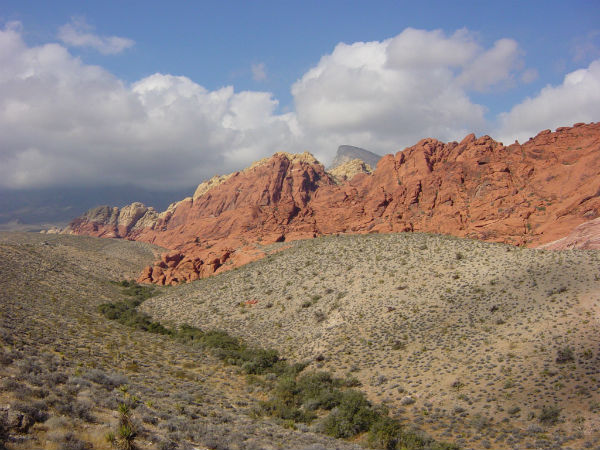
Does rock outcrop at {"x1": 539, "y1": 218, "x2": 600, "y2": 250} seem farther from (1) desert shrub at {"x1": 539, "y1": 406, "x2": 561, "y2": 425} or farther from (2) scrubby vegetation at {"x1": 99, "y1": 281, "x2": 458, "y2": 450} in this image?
(2) scrubby vegetation at {"x1": 99, "y1": 281, "x2": 458, "y2": 450}

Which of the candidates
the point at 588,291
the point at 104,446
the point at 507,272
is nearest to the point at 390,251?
the point at 507,272

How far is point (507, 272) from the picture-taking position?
35.3 m

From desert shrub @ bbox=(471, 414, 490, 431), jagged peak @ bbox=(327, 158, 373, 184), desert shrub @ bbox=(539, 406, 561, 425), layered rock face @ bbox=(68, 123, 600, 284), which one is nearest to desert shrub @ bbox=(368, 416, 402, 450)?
desert shrub @ bbox=(471, 414, 490, 431)

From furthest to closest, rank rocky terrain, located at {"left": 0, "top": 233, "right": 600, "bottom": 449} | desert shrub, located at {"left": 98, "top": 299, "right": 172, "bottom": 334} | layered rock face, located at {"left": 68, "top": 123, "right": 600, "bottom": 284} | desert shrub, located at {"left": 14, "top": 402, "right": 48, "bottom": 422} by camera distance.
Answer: layered rock face, located at {"left": 68, "top": 123, "right": 600, "bottom": 284}
desert shrub, located at {"left": 98, "top": 299, "right": 172, "bottom": 334}
rocky terrain, located at {"left": 0, "top": 233, "right": 600, "bottom": 449}
desert shrub, located at {"left": 14, "top": 402, "right": 48, "bottom": 422}

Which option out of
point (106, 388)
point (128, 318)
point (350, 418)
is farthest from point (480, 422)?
point (128, 318)

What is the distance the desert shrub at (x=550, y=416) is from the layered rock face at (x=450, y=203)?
41.8 meters

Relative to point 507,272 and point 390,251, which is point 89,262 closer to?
point 390,251

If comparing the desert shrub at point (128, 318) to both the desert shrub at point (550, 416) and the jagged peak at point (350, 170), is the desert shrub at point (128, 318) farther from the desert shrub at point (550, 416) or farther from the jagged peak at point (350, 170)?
the jagged peak at point (350, 170)

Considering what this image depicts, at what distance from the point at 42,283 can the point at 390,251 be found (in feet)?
153

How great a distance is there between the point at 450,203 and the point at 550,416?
60.3m

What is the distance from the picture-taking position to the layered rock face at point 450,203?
5903 cm

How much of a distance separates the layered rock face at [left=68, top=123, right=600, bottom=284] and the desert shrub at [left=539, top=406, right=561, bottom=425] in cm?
4180

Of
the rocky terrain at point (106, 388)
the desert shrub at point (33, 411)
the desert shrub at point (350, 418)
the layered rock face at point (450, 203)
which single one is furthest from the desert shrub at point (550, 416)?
the layered rock face at point (450, 203)

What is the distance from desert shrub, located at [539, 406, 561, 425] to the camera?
1789 centimetres
